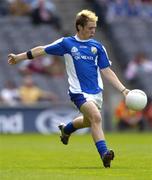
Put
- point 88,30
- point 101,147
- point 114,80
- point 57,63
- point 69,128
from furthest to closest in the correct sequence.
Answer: point 57,63 < point 69,128 < point 114,80 < point 88,30 < point 101,147

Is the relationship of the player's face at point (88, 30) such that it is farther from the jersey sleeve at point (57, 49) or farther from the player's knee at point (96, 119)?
the player's knee at point (96, 119)

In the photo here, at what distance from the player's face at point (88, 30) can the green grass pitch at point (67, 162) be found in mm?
1821

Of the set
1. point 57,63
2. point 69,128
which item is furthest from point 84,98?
point 57,63

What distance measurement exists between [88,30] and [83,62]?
49cm

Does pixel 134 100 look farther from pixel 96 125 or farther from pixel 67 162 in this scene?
pixel 67 162

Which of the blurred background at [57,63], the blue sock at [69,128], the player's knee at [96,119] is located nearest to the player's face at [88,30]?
the player's knee at [96,119]

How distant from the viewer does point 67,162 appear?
13656 millimetres

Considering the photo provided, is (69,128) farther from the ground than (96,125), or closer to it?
closer to it

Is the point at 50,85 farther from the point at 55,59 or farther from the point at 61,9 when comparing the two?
the point at 61,9

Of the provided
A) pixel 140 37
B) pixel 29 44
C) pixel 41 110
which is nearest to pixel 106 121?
pixel 41 110

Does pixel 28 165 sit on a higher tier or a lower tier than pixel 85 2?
higher

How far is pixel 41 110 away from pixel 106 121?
2.13m

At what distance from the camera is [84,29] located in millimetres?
12836

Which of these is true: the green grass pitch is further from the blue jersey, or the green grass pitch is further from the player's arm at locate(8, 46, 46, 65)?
the player's arm at locate(8, 46, 46, 65)
